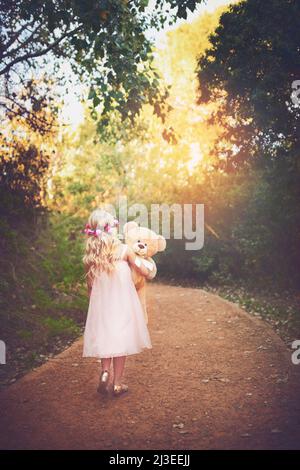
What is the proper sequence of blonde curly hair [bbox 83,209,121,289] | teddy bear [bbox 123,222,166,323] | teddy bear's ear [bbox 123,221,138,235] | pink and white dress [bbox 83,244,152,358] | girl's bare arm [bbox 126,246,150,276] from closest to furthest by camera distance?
pink and white dress [bbox 83,244,152,358] < blonde curly hair [bbox 83,209,121,289] < girl's bare arm [bbox 126,246,150,276] < teddy bear [bbox 123,222,166,323] < teddy bear's ear [bbox 123,221,138,235]

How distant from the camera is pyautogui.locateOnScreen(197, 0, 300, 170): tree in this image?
23.0 ft

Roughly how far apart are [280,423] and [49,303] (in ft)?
16.4

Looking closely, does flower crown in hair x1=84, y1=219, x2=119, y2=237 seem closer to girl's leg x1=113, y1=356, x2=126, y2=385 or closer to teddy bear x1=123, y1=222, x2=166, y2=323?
teddy bear x1=123, y1=222, x2=166, y2=323

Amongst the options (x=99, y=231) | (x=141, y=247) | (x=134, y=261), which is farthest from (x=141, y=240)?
(x=99, y=231)

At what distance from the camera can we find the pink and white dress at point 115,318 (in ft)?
14.7

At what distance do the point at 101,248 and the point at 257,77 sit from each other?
16.3ft

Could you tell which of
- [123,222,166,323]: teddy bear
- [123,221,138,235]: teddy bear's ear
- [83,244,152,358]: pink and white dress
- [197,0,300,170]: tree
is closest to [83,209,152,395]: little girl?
[83,244,152,358]: pink and white dress

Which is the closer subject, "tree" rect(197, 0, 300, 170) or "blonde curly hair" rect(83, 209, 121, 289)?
"blonde curly hair" rect(83, 209, 121, 289)

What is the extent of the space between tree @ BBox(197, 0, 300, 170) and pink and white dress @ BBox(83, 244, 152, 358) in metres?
4.46

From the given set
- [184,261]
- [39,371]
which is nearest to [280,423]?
[39,371]

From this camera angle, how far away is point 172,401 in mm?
4520

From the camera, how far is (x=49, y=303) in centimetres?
779

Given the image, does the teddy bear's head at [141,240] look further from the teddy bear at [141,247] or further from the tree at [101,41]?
the tree at [101,41]

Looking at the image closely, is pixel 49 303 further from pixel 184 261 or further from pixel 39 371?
pixel 184 261
